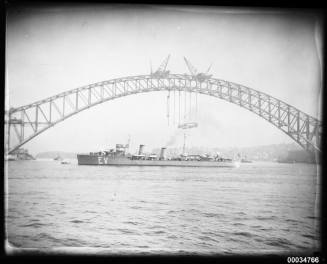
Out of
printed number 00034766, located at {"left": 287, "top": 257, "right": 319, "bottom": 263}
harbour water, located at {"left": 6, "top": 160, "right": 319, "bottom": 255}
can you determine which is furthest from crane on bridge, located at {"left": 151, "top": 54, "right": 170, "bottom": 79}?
printed number 00034766, located at {"left": 287, "top": 257, "right": 319, "bottom": 263}

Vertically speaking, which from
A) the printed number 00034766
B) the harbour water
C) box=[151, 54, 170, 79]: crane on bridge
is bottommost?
the printed number 00034766

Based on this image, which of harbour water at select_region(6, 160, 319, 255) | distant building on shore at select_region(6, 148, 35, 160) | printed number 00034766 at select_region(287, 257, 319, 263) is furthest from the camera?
distant building on shore at select_region(6, 148, 35, 160)

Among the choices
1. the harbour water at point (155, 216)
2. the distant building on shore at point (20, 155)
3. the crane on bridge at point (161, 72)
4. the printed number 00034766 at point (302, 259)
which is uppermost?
the crane on bridge at point (161, 72)

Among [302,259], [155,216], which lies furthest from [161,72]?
[302,259]

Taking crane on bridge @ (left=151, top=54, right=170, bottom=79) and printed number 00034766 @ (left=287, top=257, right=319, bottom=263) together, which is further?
crane on bridge @ (left=151, top=54, right=170, bottom=79)

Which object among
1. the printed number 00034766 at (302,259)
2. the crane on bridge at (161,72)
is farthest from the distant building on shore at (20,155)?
the printed number 00034766 at (302,259)

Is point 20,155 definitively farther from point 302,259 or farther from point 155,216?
point 302,259

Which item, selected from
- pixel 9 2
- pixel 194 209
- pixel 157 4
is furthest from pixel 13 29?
pixel 194 209

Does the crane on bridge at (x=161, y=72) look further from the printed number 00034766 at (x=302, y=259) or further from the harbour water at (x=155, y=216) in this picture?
the printed number 00034766 at (x=302, y=259)

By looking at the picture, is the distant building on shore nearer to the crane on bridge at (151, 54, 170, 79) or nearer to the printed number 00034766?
the crane on bridge at (151, 54, 170, 79)
